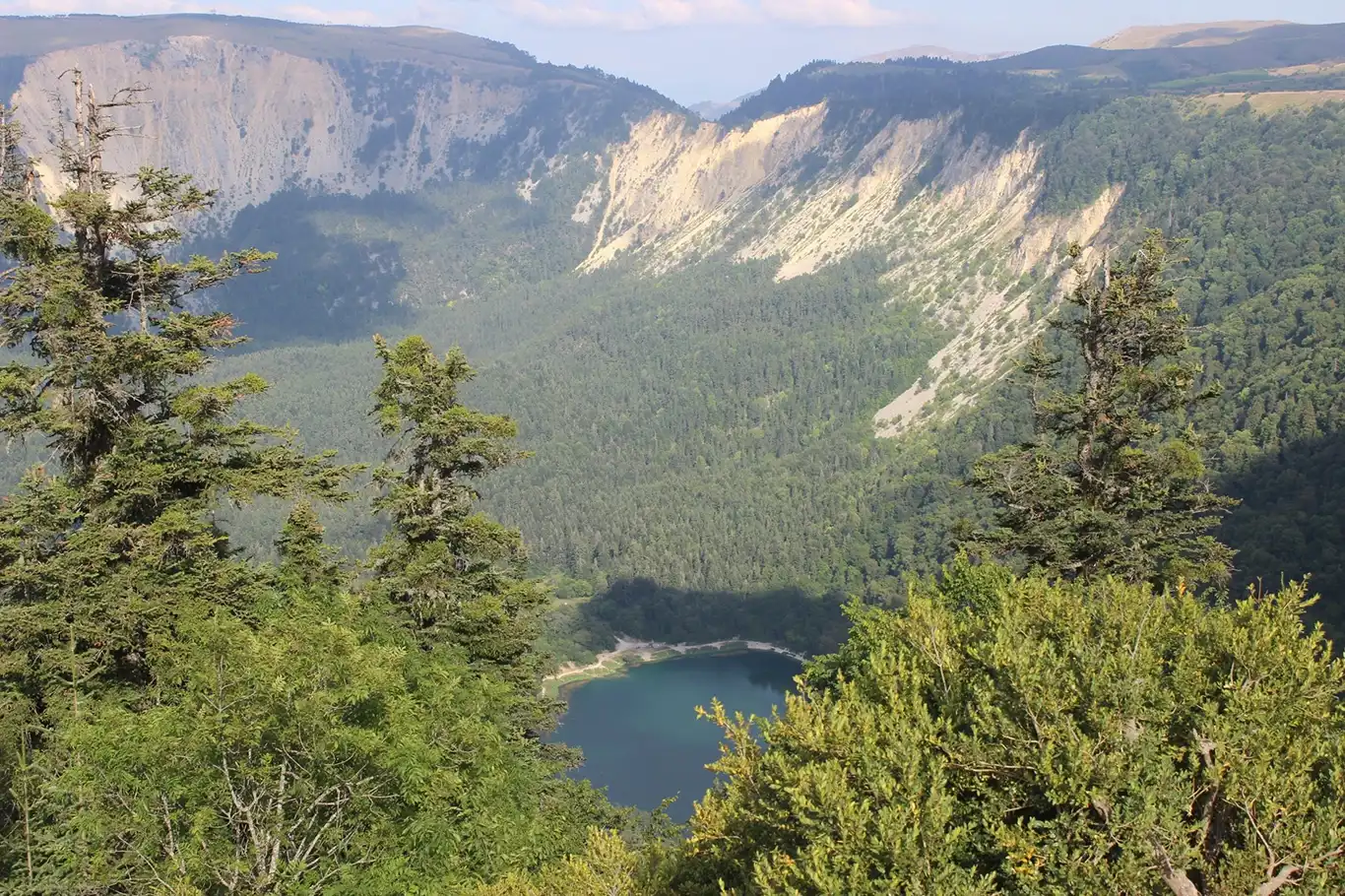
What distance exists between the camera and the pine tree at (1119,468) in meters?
28.5

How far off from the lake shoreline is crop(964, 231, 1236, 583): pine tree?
139 metres

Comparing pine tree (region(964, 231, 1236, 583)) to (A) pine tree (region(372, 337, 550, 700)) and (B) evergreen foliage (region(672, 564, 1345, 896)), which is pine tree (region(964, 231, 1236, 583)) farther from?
(A) pine tree (region(372, 337, 550, 700))

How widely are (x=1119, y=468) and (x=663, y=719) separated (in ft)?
382

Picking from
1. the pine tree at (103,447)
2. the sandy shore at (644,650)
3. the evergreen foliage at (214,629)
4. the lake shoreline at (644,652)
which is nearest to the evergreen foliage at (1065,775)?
the evergreen foliage at (214,629)

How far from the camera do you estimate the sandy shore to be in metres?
170

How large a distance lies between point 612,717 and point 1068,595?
419ft

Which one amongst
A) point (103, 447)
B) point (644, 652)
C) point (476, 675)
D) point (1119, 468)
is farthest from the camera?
point (644, 652)

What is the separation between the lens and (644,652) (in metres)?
180

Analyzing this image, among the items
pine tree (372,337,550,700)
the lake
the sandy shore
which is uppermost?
pine tree (372,337,550,700)

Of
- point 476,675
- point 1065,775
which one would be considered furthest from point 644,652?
point 1065,775

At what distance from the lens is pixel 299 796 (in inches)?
675

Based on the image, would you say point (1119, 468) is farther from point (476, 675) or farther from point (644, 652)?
point (644, 652)

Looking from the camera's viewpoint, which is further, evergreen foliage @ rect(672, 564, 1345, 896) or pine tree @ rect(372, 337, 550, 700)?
pine tree @ rect(372, 337, 550, 700)

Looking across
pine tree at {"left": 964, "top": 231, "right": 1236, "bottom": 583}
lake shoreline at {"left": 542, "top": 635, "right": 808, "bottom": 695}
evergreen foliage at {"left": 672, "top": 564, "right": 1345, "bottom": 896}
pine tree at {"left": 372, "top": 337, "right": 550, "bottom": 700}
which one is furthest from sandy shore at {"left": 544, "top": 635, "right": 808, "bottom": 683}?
evergreen foliage at {"left": 672, "top": 564, "right": 1345, "bottom": 896}
